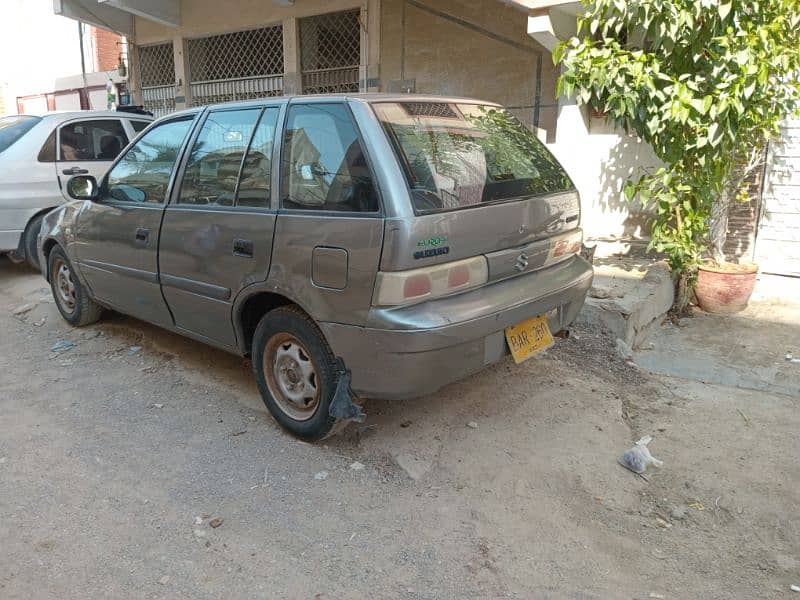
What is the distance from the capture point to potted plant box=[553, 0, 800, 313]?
4.33 meters

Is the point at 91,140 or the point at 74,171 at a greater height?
the point at 91,140

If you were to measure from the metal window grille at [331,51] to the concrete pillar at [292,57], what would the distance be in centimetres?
9

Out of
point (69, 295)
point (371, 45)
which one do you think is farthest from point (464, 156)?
point (371, 45)

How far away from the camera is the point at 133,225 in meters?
4.12

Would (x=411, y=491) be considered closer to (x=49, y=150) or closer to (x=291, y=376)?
(x=291, y=376)

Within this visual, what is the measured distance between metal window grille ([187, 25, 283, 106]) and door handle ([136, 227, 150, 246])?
6643 millimetres

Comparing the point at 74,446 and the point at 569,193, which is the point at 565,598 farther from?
the point at 74,446

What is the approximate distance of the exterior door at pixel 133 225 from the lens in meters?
3.99

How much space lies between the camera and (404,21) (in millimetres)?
8258

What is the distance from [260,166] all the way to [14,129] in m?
5.09

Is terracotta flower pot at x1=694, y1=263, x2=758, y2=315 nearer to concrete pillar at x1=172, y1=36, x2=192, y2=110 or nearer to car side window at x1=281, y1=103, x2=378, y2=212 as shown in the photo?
car side window at x1=281, y1=103, x2=378, y2=212

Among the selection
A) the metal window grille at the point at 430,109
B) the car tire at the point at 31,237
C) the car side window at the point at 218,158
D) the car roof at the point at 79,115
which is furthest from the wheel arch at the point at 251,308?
the car roof at the point at 79,115

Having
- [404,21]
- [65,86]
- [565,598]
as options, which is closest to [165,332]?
[565,598]

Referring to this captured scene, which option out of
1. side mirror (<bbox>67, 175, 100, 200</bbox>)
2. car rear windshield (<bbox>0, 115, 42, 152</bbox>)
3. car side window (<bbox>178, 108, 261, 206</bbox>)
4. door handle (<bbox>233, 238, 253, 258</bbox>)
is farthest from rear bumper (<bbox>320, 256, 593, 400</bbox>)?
car rear windshield (<bbox>0, 115, 42, 152</bbox>)
